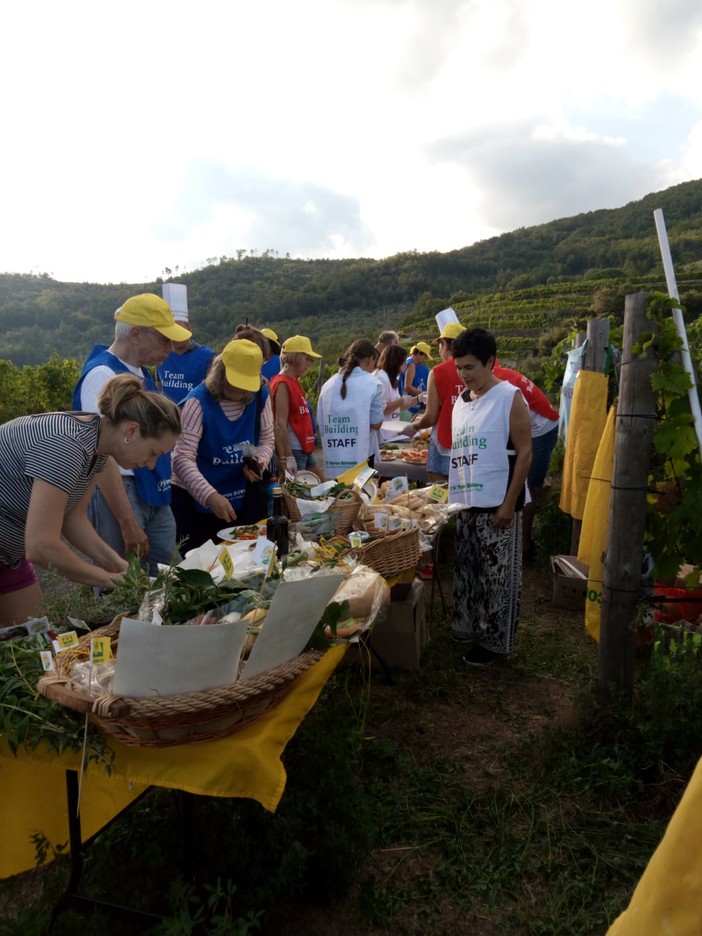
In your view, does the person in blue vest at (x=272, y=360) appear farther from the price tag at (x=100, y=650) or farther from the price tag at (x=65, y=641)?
the price tag at (x=100, y=650)

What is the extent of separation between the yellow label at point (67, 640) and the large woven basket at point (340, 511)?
141 cm

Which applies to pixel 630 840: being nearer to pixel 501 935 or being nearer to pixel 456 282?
pixel 501 935

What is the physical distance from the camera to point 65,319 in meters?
45.0

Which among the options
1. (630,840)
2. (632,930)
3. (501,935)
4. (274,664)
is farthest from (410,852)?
(632,930)

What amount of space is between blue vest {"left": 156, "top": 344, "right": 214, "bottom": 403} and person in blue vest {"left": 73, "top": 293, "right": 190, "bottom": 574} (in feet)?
4.02

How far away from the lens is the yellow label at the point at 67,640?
5.25ft

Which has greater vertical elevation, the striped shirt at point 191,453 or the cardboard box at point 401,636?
the striped shirt at point 191,453

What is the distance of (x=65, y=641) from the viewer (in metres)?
1.61

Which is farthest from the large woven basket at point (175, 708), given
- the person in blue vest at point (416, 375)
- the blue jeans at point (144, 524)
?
the person in blue vest at point (416, 375)

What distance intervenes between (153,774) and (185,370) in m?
3.41

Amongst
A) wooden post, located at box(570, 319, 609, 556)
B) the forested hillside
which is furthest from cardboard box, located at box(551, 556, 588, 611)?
the forested hillside

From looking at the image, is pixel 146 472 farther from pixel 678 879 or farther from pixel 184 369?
pixel 678 879

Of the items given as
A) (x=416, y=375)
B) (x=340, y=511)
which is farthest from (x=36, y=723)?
(x=416, y=375)

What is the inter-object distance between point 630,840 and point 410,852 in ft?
2.64
